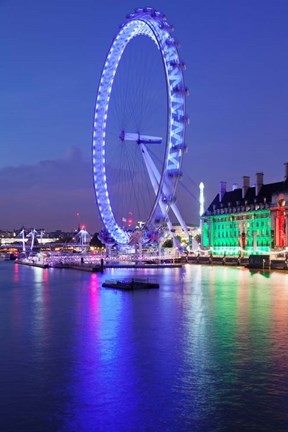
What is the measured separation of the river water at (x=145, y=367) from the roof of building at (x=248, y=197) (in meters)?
52.6

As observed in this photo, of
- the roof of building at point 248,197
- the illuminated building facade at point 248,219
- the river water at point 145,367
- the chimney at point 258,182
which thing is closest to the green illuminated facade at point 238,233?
the illuminated building facade at point 248,219

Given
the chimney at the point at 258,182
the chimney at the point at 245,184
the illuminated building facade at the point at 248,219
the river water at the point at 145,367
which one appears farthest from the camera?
the chimney at the point at 245,184

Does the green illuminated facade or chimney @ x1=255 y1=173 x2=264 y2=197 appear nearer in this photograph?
the green illuminated facade

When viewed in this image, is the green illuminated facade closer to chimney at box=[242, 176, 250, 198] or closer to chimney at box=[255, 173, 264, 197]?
chimney at box=[255, 173, 264, 197]

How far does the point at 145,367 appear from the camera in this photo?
14.5m

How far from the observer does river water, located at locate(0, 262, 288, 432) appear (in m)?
10.9

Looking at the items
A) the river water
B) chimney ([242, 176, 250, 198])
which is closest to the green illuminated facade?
chimney ([242, 176, 250, 198])

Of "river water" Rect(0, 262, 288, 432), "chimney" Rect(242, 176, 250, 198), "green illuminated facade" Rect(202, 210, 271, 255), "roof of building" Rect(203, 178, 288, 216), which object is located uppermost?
"chimney" Rect(242, 176, 250, 198)

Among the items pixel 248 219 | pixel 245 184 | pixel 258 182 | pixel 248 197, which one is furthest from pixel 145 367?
pixel 245 184

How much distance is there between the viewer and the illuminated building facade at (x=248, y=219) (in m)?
74.6

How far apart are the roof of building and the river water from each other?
172 feet

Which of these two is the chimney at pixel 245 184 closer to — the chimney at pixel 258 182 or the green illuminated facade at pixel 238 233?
the chimney at pixel 258 182

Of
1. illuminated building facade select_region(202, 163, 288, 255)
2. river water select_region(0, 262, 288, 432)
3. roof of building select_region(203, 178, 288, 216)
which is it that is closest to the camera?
river water select_region(0, 262, 288, 432)

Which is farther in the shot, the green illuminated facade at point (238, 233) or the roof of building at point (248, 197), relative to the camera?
the green illuminated facade at point (238, 233)
